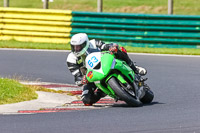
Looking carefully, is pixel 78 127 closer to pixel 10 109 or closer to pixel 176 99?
pixel 10 109

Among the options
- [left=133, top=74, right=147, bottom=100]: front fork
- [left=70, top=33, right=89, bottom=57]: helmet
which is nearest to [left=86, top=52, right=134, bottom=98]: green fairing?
[left=133, top=74, right=147, bottom=100]: front fork

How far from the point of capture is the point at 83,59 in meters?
10.6

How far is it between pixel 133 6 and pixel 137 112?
20.9 meters

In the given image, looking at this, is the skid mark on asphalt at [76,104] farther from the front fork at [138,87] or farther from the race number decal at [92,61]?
the race number decal at [92,61]

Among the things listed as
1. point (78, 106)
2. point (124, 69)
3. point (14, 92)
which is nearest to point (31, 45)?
point (14, 92)

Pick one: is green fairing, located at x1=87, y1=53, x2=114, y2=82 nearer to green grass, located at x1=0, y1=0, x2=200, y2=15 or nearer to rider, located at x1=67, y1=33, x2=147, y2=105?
rider, located at x1=67, y1=33, x2=147, y2=105

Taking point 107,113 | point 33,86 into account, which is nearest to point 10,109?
point 107,113

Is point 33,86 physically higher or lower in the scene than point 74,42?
lower

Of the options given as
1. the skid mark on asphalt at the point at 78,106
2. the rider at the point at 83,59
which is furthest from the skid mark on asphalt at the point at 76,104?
the rider at the point at 83,59

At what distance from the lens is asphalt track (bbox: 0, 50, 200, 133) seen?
25.6ft

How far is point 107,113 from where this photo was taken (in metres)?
9.12

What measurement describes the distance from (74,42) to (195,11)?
19673 mm

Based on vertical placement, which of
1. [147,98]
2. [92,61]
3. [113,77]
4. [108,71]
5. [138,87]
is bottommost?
[147,98]

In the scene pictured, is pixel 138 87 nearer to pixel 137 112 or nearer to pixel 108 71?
pixel 108 71
